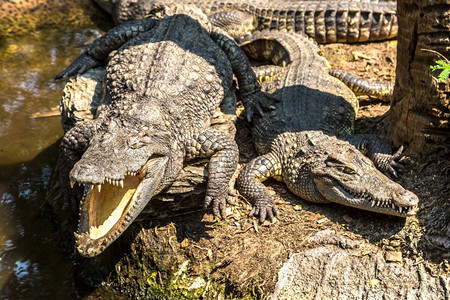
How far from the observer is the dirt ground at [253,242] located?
3.72m

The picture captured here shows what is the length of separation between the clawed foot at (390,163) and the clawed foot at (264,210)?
103cm

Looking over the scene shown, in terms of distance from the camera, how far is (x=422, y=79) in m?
3.97

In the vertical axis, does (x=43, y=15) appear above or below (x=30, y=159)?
above

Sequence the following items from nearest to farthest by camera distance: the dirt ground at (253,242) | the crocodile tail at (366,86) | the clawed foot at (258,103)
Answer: the dirt ground at (253,242), the clawed foot at (258,103), the crocodile tail at (366,86)

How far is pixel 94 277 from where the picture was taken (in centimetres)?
443

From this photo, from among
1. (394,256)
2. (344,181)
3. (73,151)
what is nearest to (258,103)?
(344,181)

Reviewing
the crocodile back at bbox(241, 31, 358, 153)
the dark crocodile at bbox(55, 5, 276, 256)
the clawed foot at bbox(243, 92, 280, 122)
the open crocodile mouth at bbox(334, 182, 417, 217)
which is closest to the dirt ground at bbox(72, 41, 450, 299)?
the open crocodile mouth at bbox(334, 182, 417, 217)

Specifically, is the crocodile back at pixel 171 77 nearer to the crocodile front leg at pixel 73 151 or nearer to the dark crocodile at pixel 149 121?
the dark crocodile at pixel 149 121

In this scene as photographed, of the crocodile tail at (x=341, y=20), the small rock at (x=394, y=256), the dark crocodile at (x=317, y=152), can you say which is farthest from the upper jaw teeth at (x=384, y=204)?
the crocodile tail at (x=341, y=20)

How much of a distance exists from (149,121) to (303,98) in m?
1.89

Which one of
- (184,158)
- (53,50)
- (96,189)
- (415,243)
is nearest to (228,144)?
(184,158)

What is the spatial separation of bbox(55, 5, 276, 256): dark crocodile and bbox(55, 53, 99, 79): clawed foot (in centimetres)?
1

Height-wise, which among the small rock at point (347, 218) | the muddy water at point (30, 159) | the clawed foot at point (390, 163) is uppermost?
the clawed foot at point (390, 163)

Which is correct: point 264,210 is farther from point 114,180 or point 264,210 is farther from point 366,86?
point 366,86
